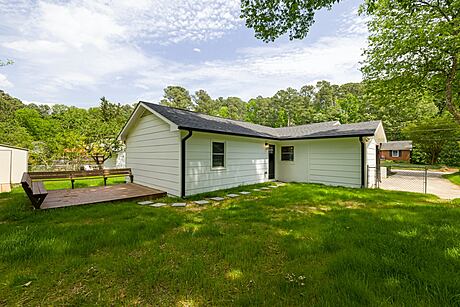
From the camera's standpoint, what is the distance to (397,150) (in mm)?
29844

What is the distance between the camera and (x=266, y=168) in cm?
1066

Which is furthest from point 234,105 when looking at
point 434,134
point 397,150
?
point 434,134

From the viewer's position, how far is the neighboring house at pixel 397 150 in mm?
28553

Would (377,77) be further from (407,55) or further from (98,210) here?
(98,210)

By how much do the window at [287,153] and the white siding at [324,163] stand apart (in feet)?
0.60

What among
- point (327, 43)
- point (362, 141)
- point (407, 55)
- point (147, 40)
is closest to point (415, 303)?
point (362, 141)

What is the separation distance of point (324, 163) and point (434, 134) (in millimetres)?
20871

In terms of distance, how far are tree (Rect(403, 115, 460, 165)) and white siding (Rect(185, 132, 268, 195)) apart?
22028 mm

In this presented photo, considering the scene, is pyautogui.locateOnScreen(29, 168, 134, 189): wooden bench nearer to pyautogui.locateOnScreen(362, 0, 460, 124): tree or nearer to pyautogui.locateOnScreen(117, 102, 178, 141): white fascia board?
pyautogui.locateOnScreen(117, 102, 178, 141): white fascia board

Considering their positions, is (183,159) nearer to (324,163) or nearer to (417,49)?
(324,163)

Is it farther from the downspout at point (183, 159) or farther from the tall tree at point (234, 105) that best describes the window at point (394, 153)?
the downspout at point (183, 159)

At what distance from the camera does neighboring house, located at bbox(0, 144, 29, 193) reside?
898cm

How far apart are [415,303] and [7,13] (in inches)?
493

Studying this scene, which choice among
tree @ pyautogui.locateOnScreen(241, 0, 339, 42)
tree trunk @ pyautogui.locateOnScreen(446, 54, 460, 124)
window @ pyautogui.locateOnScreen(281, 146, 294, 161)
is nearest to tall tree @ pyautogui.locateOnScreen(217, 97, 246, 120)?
window @ pyautogui.locateOnScreen(281, 146, 294, 161)
